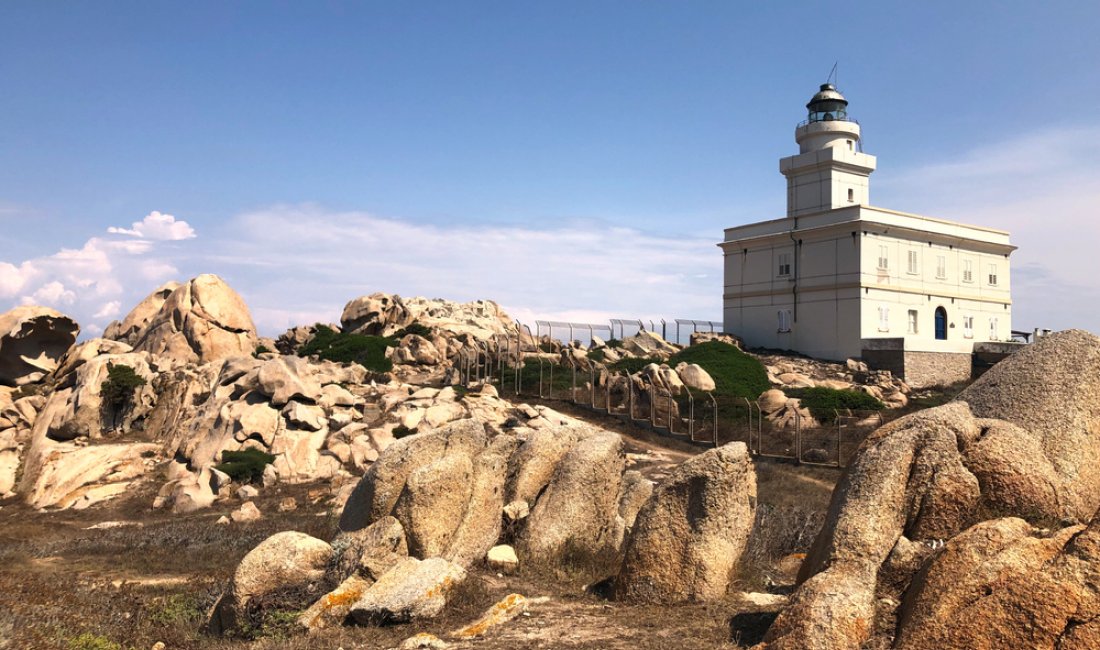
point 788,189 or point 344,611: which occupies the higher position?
point 788,189

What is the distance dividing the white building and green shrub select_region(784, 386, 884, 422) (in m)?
11.2

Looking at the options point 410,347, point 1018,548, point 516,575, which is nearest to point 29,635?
point 516,575

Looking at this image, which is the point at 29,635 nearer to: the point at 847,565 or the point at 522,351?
the point at 847,565

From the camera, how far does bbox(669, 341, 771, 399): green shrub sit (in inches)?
1586

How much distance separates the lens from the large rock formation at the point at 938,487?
740cm

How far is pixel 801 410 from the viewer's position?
34.3 metres

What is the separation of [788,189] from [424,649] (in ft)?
176

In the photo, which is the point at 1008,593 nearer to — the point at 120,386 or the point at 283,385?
the point at 283,385

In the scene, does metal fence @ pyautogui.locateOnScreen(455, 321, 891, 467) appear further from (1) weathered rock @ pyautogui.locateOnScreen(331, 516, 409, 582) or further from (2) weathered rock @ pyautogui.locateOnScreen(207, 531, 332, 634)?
(2) weathered rock @ pyautogui.locateOnScreen(207, 531, 332, 634)

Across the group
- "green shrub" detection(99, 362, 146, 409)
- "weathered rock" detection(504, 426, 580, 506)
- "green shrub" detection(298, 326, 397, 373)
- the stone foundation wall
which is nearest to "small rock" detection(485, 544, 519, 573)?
"weathered rock" detection(504, 426, 580, 506)

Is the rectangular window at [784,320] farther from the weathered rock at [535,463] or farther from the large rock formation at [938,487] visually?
the large rock formation at [938,487]

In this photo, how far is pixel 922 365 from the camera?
155ft

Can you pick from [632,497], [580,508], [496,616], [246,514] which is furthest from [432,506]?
[246,514]

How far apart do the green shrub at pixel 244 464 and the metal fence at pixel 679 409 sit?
1501 centimetres
